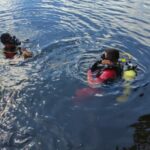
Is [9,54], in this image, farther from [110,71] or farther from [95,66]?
[110,71]

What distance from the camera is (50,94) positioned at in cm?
773

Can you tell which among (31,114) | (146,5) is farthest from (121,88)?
(146,5)

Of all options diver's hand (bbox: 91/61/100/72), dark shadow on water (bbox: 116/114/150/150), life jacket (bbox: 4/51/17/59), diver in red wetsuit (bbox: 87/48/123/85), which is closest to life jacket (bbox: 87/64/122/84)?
diver in red wetsuit (bbox: 87/48/123/85)

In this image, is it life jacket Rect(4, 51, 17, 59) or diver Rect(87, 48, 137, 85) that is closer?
diver Rect(87, 48, 137, 85)

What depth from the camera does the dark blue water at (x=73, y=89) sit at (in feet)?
20.7

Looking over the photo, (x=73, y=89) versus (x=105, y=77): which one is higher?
(x=105, y=77)

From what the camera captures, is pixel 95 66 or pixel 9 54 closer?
A: pixel 95 66

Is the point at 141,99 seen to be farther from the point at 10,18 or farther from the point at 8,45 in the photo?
the point at 10,18

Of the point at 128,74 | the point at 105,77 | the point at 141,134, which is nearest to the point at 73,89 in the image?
the point at 105,77

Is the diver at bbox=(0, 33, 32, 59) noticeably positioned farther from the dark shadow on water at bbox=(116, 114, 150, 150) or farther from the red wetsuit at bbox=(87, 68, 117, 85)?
the dark shadow on water at bbox=(116, 114, 150, 150)

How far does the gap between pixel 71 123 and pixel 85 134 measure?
0.45 meters

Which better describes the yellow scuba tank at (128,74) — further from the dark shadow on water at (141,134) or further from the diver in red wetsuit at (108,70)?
the dark shadow on water at (141,134)

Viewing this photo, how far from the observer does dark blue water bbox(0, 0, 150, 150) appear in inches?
248

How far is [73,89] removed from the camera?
25.8ft
